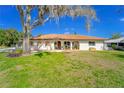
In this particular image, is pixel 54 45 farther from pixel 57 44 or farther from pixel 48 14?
pixel 48 14

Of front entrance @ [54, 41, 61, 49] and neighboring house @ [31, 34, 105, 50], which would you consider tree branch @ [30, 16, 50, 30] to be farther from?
front entrance @ [54, 41, 61, 49]

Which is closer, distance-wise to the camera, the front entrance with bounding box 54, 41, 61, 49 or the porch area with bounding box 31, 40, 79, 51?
the porch area with bounding box 31, 40, 79, 51

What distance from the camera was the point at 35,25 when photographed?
1642 cm

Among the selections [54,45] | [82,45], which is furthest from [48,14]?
[82,45]

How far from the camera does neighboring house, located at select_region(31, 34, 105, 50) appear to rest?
2652 centimetres

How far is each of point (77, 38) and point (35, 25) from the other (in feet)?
40.0

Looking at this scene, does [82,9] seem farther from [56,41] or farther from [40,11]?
[56,41]

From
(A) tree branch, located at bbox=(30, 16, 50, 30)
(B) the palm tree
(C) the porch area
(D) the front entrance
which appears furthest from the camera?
(D) the front entrance

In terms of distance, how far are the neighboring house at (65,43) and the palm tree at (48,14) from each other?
9710 mm


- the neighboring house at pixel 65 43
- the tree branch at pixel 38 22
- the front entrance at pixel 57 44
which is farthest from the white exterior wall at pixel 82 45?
the tree branch at pixel 38 22

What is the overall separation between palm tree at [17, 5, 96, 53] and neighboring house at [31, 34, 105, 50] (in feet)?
31.9

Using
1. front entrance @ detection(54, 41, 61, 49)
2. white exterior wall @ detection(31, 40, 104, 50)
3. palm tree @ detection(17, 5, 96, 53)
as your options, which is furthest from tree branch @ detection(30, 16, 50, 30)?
front entrance @ detection(54, 41, 61, 49)

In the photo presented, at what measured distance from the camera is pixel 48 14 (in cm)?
1559
